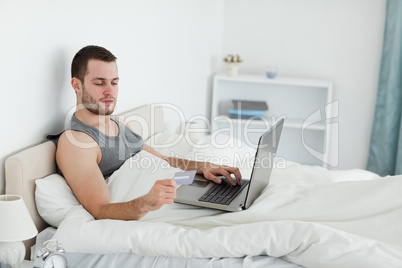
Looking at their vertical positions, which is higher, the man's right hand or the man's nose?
the man's nose

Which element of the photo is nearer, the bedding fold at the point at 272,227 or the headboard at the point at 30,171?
the bedding fold at the point at 272,227

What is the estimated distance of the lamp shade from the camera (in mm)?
1251

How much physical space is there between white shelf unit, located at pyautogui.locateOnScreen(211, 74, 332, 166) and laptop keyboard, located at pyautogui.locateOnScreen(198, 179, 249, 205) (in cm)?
184

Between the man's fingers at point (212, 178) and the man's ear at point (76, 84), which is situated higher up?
the man's ear at point (76, 84)

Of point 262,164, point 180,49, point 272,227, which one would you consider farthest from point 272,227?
point 180,49

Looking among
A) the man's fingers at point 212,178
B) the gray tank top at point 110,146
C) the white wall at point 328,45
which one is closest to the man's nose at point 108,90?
the gray tank top at point 110,146

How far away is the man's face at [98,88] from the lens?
180 cm

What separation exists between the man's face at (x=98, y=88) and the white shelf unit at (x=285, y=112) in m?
1.97

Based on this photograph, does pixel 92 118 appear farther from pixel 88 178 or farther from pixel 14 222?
pixel 14 222

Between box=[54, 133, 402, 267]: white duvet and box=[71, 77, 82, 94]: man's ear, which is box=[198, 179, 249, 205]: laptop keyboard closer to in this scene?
box=[54, 133, 402, 267]: white duvet

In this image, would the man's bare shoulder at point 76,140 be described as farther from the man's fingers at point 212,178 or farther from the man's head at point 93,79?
the man's fingers at point 212,178

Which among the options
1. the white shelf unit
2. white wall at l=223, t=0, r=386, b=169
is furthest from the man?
white wall at l=223, t=0, r=386, b=169

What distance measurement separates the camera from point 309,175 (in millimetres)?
2219

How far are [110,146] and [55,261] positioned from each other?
25.1 inches
